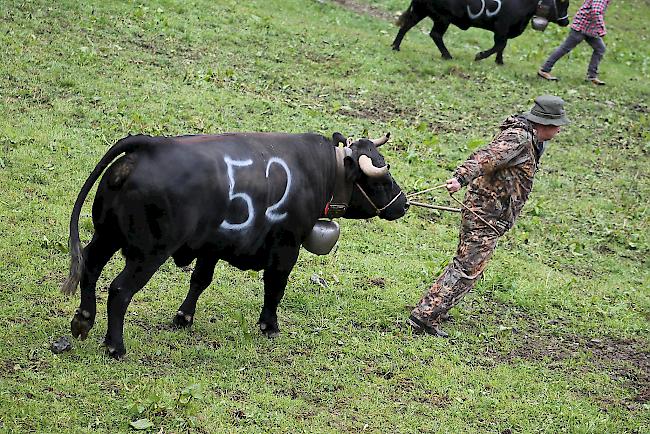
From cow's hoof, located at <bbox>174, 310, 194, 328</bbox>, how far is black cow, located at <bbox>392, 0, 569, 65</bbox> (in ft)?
32.0

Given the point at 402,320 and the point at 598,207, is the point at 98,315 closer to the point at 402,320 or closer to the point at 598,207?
the point at 402,320

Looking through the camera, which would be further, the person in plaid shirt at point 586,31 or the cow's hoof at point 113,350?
the person in plaid shirt at point 586,31

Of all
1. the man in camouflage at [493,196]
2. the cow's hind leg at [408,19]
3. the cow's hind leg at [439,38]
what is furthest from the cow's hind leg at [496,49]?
the man in camouflage at [493,196]

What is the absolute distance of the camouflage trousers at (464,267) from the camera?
7750mm

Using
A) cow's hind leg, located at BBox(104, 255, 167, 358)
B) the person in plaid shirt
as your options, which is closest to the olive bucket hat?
cow's hind leg, located at BBox(104, 255, 167, 358)

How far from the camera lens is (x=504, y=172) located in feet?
25.0

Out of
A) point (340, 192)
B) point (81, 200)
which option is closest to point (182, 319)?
point (81, 200)

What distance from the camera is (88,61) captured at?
40.5 feet

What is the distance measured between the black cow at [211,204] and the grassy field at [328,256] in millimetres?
492

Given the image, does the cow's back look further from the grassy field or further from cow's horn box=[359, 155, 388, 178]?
the grassy field

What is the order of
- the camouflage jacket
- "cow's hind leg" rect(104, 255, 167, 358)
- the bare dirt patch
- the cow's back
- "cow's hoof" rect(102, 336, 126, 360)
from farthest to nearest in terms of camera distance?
1. the bare dirt patch
2. the camouflage jacket
3. "cow's hoof" rect(102, 336, 126, 360)
4. "cow's hind leg" rect(104, 255, 167, 358)
5. the cow's back

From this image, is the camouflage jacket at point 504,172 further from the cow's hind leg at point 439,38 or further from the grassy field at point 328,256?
the cow's hind leg at point 439,38

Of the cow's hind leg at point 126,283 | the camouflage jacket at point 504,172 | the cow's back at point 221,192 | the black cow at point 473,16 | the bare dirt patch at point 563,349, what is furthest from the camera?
the black cow at point 473,16

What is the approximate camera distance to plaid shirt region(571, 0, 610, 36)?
15.9m
